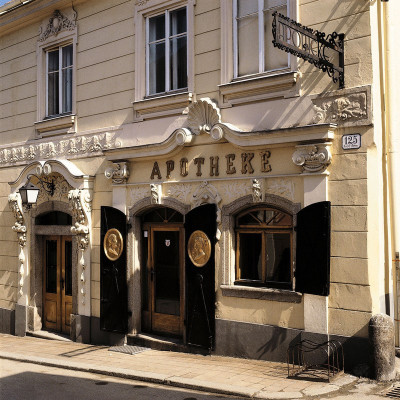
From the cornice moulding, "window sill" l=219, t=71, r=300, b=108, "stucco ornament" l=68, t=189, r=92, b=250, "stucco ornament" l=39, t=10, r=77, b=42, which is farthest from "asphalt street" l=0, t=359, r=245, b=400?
"stucco ornament" l=39, t=10, r=77, b=42

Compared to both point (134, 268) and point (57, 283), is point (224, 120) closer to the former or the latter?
point (134, 268)

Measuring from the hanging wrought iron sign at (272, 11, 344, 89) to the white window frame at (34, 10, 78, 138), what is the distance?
5605 millimetres

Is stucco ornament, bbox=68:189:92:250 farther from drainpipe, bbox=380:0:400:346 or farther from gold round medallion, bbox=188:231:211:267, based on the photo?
drainpipe, bbox=380:0:400:346

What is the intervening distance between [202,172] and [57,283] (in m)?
4.88

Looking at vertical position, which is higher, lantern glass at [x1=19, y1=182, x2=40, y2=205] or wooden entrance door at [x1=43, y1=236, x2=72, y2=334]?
lantern glass at [x1=19, y1=182, x2=40, y2=205]

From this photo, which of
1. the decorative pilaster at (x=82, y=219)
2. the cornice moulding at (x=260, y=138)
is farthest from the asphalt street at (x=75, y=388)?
the cornice moulding at (x=260, y=138)

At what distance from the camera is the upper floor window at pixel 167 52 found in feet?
34.3

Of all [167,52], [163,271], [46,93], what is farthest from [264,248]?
[46,93]

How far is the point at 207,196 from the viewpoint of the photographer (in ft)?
31.9

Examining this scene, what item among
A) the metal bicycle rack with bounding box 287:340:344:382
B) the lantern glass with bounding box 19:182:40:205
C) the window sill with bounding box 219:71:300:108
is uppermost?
the window sill with bounding box 219:71:300:108

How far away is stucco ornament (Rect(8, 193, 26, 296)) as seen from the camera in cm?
1304

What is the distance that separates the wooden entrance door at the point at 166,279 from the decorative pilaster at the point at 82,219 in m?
1.60

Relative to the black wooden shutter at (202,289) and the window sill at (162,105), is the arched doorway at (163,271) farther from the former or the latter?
the window sill at (162,105)

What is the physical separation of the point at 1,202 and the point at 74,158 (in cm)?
299
